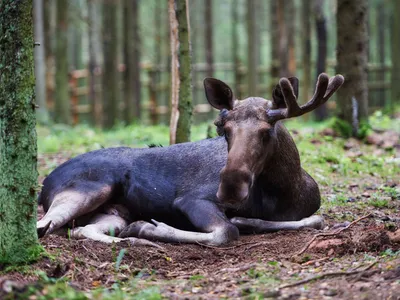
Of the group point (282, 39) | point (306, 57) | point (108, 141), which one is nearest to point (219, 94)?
point (108, 141)

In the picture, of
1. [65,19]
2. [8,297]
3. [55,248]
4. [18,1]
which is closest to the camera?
[8,297]

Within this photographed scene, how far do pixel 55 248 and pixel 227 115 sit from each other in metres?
2.04

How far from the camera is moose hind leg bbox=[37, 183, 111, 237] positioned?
23.0ft

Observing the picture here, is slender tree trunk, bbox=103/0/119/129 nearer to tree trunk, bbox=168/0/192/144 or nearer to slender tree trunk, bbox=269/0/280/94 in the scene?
slender tree trunk, bbox=269/0/280/94

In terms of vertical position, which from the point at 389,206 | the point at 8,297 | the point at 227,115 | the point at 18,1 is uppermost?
the point at 18,1

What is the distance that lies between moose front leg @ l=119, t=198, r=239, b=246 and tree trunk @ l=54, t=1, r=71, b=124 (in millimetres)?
14809

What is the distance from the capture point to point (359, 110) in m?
12.8

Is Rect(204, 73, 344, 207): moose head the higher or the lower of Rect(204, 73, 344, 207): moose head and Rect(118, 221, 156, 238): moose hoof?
the higher

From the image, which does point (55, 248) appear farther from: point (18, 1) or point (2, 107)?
point (18, 1)

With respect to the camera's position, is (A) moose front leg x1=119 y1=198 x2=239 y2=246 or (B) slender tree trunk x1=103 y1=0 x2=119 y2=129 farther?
(B) slender tree trunk x1=103 y1=0 x2=119 y2=129

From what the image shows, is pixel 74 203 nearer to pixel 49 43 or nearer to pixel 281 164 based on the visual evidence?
pixel 281 164

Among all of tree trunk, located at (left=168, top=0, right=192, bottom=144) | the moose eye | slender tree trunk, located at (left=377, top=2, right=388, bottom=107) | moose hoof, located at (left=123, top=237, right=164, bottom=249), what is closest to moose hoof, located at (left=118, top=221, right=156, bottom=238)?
moose hoof, located at (left=123, top=237, right=164, bottom=249)

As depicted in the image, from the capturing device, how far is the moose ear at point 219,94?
6.89 metres

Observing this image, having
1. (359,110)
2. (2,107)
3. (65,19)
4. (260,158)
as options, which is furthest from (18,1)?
(65,19)
